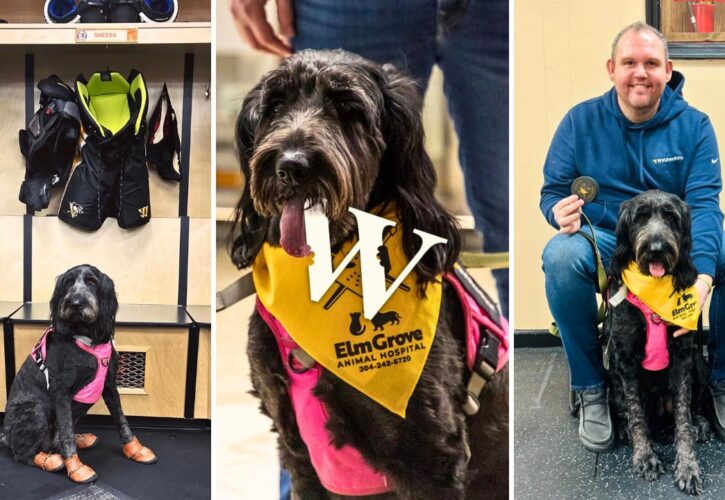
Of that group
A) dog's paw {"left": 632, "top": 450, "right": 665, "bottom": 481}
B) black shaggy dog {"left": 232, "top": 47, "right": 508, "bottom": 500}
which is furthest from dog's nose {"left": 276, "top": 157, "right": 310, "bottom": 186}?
dog's paw {"left": 632, "top": 450, "right": 665, "bottom": 481}

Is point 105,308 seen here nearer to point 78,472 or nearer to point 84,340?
point 84,340

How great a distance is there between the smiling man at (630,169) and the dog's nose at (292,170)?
2.34 feet

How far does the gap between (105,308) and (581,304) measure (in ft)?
4.92

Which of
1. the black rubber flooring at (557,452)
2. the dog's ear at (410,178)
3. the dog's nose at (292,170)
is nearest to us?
the dog's nose at (292,170)

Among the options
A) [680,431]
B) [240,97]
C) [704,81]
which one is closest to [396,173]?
[240,97]

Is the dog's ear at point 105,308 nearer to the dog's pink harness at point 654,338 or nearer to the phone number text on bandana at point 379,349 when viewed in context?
the phone number text on bandana at point 379,349

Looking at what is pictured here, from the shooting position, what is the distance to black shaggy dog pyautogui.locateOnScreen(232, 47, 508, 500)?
1493mm

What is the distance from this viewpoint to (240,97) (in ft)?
Answer: 5.53

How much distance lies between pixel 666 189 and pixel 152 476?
70.6 inches

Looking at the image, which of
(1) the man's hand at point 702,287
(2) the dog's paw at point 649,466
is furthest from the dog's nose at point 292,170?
(2) the dog's paw at point 649,466

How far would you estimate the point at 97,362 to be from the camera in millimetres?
1892

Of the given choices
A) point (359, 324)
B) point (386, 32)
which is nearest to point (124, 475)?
point (359, 324)

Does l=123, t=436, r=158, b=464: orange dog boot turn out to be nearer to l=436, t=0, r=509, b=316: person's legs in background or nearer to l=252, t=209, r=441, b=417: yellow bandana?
l=252, t=209, r=441, b=417: yellow bandana

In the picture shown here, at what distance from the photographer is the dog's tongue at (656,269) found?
1.61 meters
